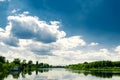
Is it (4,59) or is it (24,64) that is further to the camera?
(24,64)

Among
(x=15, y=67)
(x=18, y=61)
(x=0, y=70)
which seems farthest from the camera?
(x=18, y=61)

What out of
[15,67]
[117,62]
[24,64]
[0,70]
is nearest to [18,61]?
[24,64]

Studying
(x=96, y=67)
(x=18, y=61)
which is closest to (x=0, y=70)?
(x=18, y=61)

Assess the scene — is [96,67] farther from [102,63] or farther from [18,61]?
[18,61]

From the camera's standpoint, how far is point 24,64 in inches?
6324

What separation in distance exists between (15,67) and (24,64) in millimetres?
33167

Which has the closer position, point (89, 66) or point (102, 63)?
point (102, 63)

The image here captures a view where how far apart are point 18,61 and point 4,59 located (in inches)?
611

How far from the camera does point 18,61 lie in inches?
5906

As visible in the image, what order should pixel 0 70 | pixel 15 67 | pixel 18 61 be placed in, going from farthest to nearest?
pixel 18 61
pixel 15 67
pixel 0 70

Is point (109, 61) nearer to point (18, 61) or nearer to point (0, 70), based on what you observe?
point (18, 61)

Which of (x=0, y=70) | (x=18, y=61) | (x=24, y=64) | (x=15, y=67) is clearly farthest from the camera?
(x=24, y=64)

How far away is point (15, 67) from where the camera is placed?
128 metres

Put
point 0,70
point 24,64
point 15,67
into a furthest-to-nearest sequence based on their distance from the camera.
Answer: point 24,64 → point 15,67 → point 0,70
